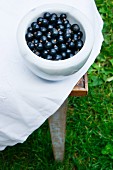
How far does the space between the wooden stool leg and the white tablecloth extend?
0.40ft

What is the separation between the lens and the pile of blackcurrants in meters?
1.15

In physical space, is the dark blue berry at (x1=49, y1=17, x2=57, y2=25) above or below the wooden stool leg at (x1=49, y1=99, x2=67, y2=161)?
above

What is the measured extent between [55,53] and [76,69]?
71 millimetres

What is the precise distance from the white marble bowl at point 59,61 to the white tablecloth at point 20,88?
0.15 ft

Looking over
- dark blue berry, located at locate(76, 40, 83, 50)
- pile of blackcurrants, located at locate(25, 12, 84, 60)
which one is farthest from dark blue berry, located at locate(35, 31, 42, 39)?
dark blue berry, located at locate(76, 40, 83, 50)

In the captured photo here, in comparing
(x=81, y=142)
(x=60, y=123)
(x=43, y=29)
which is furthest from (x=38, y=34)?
(x=81, y=142)

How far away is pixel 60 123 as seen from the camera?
4.74 ft

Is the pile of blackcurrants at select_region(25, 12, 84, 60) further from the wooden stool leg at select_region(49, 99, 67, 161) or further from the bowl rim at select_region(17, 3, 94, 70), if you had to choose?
the wooden stool leg at select_region(49, 99, 67, 161)

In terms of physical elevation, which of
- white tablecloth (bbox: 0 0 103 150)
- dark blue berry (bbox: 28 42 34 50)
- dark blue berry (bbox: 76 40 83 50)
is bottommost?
white tablecloth (bbox: 0 0 103 150)

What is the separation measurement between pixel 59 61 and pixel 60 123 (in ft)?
1.26

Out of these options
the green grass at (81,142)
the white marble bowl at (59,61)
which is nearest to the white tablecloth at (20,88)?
the white marble bowl at (59,61)

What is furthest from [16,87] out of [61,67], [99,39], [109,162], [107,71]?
[107,71]

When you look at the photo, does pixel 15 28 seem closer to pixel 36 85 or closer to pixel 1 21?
pixel 1 21

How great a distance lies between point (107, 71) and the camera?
205 centimetres
